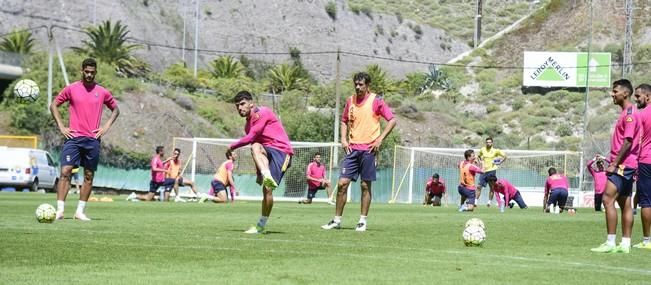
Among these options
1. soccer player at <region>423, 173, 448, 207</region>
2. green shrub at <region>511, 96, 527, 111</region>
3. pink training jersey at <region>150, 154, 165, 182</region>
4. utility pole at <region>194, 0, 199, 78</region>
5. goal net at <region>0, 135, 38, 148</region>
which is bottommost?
soccer player at <region>423, 173, 448, 207</region>

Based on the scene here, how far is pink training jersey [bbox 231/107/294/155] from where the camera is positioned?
593 inches

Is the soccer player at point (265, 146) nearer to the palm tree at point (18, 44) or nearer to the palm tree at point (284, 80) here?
the palm tree at point (18, 44)

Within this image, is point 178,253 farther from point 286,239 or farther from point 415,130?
point 415,130

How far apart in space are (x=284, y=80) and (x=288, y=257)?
249 ft

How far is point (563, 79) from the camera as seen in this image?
275 feet

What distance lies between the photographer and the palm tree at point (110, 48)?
76.0 metres

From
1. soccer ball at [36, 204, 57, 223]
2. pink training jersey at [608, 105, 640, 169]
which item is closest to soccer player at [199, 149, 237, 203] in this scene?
soccer ball at [36, 204, 57, 223]

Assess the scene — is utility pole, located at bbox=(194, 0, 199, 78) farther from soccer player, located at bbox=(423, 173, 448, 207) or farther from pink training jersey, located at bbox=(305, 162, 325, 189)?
soccer player, located at bbox=(423, 173, 448, 207)

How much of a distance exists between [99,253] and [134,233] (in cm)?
311

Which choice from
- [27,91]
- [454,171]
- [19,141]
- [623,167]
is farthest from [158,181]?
[623,167]

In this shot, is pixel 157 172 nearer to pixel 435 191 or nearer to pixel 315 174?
pixel 315 174

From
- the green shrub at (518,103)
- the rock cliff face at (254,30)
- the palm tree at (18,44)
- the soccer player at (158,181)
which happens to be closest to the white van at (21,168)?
the soccer player at (158,181)

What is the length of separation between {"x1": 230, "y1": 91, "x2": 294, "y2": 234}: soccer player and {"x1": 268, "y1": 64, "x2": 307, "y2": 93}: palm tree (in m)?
71.2

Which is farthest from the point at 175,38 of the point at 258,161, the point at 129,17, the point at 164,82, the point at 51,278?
the point at 51,278
